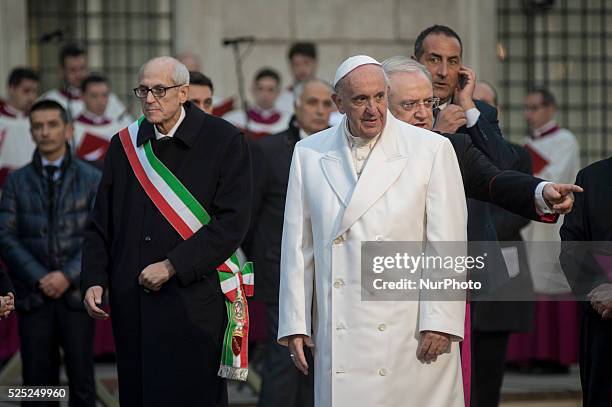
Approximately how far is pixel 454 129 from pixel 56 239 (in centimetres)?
319

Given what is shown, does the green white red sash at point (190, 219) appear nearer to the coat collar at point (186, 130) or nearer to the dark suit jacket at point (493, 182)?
the coat collar at point (186, 130)

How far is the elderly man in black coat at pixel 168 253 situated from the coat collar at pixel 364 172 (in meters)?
1.16

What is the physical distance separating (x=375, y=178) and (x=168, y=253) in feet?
4.71

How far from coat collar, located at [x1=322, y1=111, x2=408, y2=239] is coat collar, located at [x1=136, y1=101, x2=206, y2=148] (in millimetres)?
1249

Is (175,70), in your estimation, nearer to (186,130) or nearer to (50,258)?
(186,130)

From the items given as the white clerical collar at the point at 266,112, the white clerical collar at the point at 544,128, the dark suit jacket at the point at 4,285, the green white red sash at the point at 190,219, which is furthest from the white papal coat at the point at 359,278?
the white clerical collar at the point at 544,128

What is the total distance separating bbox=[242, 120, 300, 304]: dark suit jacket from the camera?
985cm

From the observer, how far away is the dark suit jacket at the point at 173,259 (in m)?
7.62

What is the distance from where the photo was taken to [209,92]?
9.62m

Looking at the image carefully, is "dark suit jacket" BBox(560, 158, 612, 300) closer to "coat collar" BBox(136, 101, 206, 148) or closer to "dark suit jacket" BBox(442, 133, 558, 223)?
"dark suit jacket" BBox(442, 133, 558, 223)

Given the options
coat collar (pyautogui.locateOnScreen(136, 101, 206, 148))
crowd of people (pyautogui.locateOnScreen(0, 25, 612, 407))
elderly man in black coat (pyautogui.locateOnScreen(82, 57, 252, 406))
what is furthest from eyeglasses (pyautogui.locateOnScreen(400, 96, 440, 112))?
coat collar (pyautogui.locateOnScreen(136, 101, 206, 148))

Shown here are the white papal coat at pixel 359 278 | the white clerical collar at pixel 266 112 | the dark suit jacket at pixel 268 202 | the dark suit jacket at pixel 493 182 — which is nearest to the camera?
the white papal coat at pixel 359 278

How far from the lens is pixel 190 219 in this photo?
7703mm

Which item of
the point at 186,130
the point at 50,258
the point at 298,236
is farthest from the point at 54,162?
the point at 298,236
